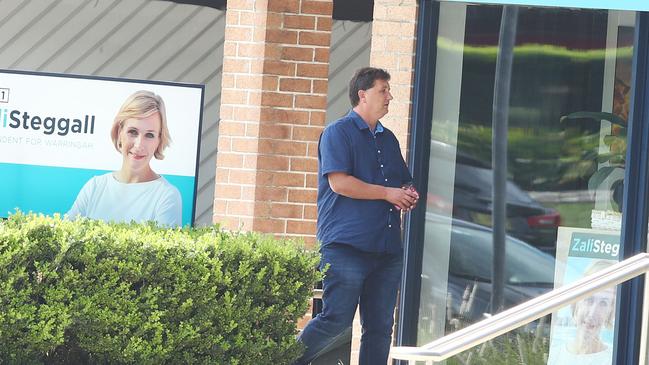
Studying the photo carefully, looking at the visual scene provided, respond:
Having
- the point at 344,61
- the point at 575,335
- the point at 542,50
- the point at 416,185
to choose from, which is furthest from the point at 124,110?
the point at 344,61

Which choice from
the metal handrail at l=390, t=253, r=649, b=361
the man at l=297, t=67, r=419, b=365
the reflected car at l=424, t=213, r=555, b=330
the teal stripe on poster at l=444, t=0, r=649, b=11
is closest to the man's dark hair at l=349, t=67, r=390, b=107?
the man at l=297, t=67, r=419, b=365

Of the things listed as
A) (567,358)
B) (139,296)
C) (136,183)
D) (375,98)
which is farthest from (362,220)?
(567,358)

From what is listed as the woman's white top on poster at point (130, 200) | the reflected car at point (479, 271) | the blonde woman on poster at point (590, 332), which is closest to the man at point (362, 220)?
the reflected car at point (479, 271)

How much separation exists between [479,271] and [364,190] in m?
1.41

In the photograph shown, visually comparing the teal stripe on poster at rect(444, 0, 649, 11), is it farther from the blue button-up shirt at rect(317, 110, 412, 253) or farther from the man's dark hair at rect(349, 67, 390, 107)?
the blue button-up shirt at rect(317, 110, 412, 253)

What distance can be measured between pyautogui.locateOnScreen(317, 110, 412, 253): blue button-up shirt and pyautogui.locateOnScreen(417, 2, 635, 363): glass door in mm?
978

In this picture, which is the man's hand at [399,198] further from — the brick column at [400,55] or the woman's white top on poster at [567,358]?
the woman's white top on poster at [567,358]

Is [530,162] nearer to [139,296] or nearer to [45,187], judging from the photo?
[139,296]

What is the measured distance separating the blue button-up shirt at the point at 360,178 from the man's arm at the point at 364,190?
0.05 metres

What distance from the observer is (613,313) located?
6.97m

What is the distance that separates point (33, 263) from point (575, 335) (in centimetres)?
337

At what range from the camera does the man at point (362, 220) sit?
6.15 meters

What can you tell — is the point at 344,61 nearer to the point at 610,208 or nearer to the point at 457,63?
the point at 457,63

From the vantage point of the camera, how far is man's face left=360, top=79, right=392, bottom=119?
6363mm
